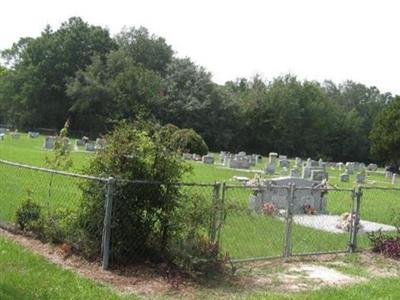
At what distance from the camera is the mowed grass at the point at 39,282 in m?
6.34

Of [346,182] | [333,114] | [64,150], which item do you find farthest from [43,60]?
[64,150]

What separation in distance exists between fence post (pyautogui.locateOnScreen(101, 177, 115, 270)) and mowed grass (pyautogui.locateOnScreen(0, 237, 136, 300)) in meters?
0.48

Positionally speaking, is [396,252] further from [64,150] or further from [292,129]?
[292,129]

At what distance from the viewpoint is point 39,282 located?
6.79 meters

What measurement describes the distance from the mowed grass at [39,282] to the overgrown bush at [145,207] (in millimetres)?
762

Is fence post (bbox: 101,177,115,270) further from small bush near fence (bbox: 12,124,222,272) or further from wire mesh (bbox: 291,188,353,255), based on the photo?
wire mesh (bbox: 291,188,353,255)

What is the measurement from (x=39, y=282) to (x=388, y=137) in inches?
1949

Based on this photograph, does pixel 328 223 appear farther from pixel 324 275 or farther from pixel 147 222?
pixel 147 222

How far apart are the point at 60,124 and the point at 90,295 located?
225ft

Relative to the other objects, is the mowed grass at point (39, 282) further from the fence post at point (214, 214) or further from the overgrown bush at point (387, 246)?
the overgrown bush at point (387, 246)

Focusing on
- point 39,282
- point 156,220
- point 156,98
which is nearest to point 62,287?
point 39,282

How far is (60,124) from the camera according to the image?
239ft

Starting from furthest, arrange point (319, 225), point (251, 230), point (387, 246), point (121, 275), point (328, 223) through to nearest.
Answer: point (328, 223) → point (319, 225) → point (251, 230) → point (387, 246) → point (121, 275)

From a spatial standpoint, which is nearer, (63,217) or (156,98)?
(63,217)
